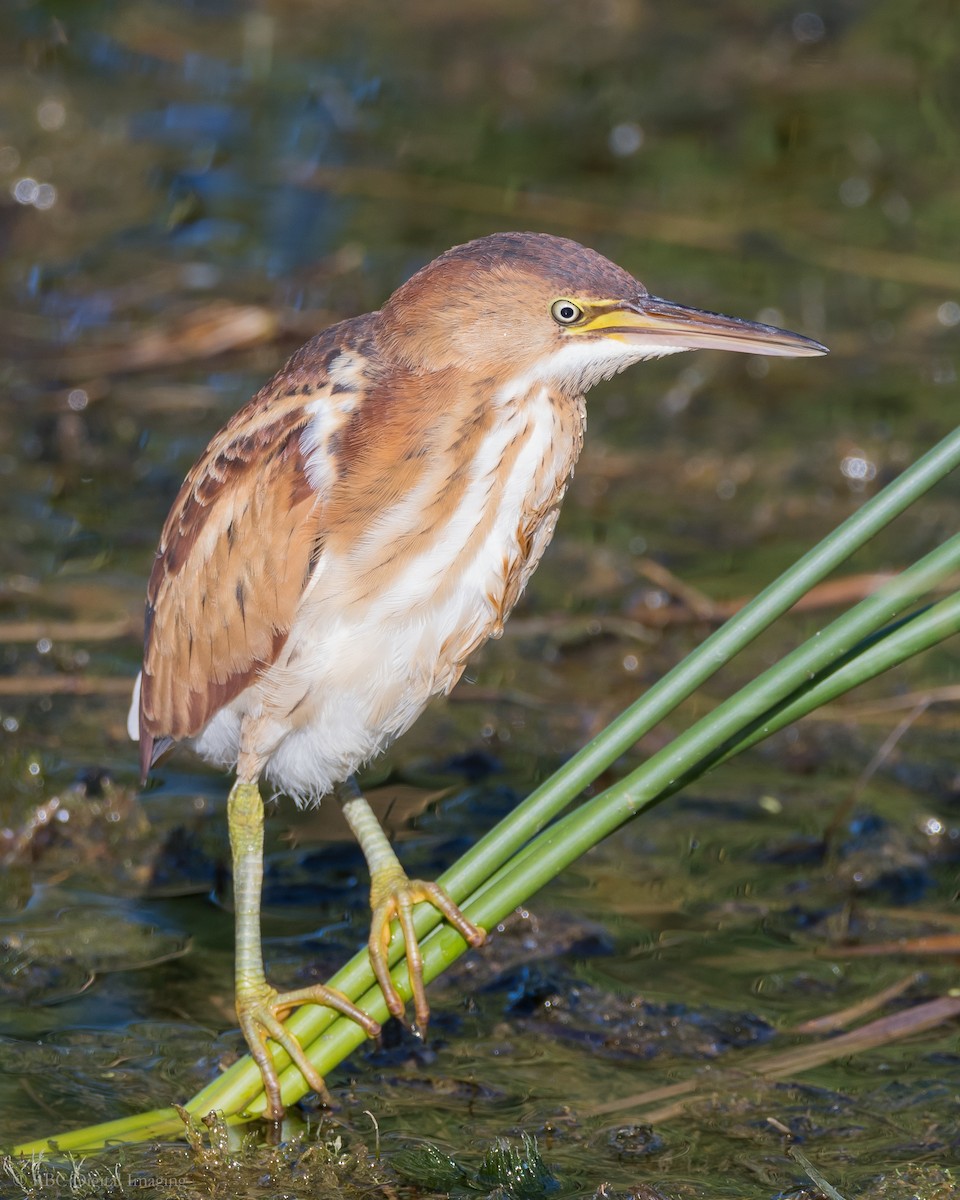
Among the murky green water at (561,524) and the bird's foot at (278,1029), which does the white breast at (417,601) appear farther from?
the murky green water at (561,524)

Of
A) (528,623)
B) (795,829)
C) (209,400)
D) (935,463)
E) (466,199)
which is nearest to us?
(935,463)

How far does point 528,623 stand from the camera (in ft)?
15.5

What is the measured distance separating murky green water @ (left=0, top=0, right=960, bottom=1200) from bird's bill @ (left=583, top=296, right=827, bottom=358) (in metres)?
1.29

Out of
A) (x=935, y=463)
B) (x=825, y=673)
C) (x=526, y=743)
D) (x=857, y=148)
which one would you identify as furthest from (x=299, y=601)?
(x=857, y=148)

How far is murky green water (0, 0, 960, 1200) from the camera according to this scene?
3209 millimetres

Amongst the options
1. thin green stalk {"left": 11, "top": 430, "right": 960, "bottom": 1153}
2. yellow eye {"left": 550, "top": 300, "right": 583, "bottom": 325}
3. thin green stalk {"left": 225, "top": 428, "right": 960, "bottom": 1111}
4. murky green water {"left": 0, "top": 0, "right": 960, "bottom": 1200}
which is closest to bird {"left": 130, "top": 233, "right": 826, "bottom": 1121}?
yellow eye {"left": 550, "top": 300, "right": 583, "bottom": 325}

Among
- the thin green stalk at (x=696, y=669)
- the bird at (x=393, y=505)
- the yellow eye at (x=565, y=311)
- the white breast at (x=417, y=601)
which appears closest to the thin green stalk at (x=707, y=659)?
the thin green stalk at (x=696, y=669)

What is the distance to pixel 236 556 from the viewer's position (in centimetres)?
300

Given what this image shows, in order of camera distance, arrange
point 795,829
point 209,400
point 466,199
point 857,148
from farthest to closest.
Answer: point 857,148 → point 466,199 → point 209,400 → point 795,829

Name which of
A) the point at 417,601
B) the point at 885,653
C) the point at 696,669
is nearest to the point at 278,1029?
the point at 417,601

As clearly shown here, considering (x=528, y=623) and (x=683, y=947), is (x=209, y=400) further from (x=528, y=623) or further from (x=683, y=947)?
(x=683, y=947)

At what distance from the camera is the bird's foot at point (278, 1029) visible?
2.83m

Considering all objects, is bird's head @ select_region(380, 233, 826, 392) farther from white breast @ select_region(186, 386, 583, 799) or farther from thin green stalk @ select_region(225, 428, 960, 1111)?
thin green stalk @ select_region(225, 428, 960, 1111)

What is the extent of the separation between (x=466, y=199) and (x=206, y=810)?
3.64 m
